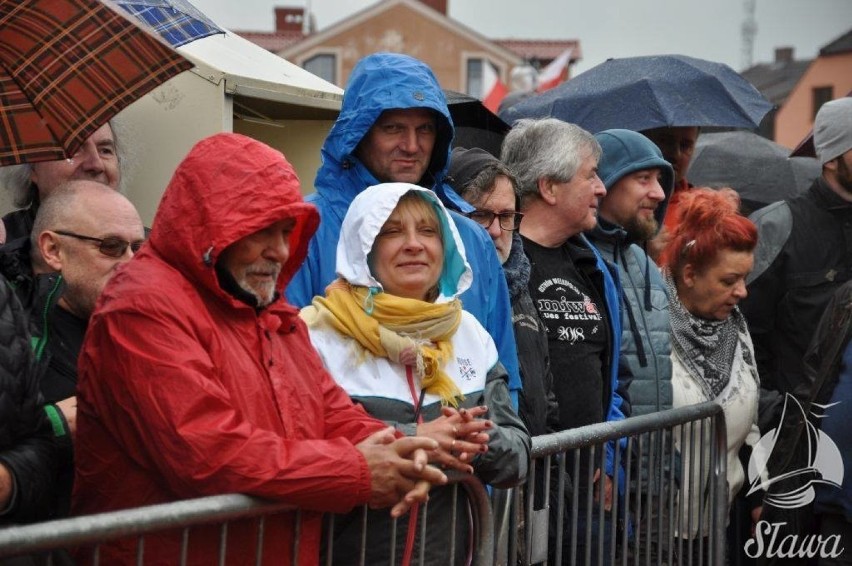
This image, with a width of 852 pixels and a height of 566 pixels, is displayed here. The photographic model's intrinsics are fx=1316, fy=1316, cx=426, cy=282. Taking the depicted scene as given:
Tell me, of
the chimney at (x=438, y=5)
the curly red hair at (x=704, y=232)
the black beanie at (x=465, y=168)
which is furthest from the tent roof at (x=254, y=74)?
the chimney at (x=438, y=5)

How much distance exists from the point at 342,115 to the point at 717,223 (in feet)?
7.33

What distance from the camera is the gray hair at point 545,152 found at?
18.3 ft

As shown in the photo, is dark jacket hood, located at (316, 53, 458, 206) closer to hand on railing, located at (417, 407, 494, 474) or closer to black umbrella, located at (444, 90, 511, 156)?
hand on railing, located at (417, 407, 494, 474)

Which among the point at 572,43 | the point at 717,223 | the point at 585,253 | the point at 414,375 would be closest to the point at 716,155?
the point at 717,223

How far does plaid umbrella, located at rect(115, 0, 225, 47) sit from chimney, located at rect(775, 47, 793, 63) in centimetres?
7016

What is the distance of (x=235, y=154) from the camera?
3365mm

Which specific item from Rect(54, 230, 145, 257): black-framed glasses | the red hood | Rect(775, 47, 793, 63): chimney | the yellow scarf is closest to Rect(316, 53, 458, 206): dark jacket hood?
the yellow scarf

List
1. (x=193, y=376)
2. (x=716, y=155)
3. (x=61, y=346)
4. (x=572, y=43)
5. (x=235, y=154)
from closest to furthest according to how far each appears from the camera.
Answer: (x=193, y=376)
(x=235, y=154)
(x=61, y=346)
(x=716, y=155)
(x=572, y=43)

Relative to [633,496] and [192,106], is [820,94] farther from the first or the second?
[633,496]

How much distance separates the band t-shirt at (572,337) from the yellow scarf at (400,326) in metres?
1.37

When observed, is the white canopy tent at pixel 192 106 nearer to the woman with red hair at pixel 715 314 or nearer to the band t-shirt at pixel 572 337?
the band t-shirt at pixel 572 337

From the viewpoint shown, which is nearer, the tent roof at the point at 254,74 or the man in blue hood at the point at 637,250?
the man in blue hood at the point at 637,250

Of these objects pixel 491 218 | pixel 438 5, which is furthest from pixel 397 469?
pixel 438 5

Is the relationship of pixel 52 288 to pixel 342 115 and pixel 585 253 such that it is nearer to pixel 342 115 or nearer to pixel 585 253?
pixel 342 115
